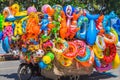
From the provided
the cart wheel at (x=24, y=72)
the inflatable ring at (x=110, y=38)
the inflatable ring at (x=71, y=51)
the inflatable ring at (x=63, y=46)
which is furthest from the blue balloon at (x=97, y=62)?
the cart wheel at (x=24, y=72)

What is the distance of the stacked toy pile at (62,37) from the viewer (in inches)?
466

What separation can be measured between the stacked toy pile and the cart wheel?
0.54 m

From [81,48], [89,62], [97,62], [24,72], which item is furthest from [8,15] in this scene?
[97,62]

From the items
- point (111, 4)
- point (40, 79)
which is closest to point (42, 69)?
point (40, 79)

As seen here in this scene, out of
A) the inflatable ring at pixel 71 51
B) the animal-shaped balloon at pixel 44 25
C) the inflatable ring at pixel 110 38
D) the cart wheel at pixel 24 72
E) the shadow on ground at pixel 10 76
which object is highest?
the animal-shaped balloon at pixel 44 25

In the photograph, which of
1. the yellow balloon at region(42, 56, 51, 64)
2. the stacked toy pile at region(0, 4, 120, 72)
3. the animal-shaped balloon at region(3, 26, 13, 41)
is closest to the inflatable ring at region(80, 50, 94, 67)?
the stacked toy pile at region(0, 4, 120, 72)

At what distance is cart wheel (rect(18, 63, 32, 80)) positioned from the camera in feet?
42.6

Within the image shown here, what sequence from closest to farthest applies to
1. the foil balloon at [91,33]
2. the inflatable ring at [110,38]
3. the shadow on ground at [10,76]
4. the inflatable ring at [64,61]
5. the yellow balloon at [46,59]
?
the yellow balloon at [46,59], the inflatable ring at [64,61], the foil balloon at [91,33], the inflatable ring at [110,38], the shadow on ground at [10,76]

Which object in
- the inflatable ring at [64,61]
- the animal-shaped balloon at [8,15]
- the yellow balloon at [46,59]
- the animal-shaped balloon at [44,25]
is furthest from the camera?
the animal-shaped balloon at [8,15]

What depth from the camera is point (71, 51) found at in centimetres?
1192

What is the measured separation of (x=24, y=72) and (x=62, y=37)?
1979 millimetres

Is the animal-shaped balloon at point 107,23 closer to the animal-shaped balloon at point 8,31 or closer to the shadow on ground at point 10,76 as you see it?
the animal-shaped balloon at point 8,31

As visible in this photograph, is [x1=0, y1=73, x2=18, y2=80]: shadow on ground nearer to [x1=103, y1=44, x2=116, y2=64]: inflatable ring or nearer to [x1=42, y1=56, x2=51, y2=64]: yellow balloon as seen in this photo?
[x1=42, y1=56, x2=51, y2=64]: yellow balloon

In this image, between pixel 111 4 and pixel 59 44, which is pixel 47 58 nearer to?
pixel 59 44
